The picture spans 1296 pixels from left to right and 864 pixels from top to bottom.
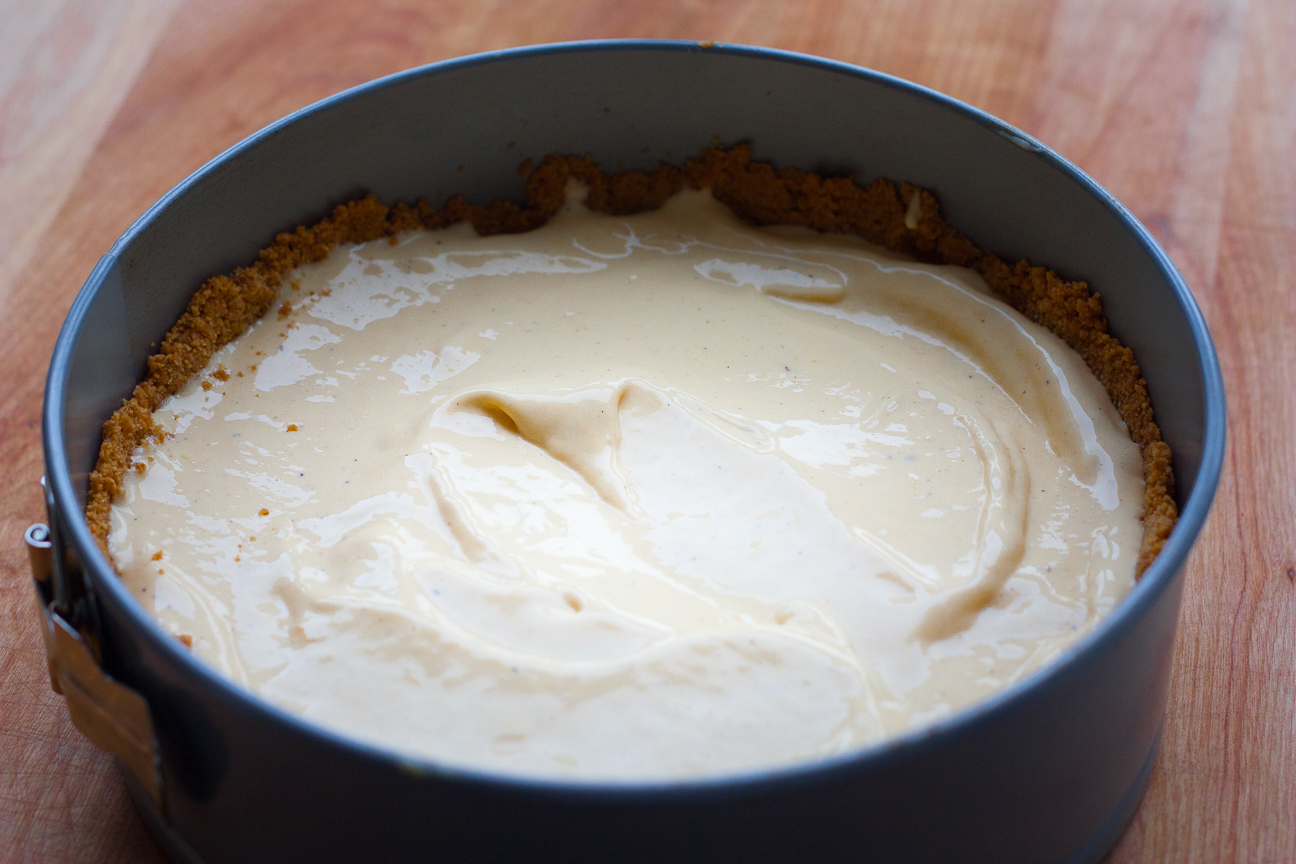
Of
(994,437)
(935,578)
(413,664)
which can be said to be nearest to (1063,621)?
(935,578)

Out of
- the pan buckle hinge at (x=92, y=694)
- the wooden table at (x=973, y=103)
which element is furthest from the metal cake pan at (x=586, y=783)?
the wooden table at (x=973, y=103)

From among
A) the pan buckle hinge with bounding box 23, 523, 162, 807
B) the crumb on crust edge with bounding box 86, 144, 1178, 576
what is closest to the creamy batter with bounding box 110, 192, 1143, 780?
the crumb on crust edge with bounding box 86, 144, 1178, 576

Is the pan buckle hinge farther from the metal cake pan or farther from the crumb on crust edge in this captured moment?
the crumb on crust edge

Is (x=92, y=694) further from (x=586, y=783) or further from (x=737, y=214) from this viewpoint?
(x=737, y=214)

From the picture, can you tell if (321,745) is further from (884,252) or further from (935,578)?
(884,252)

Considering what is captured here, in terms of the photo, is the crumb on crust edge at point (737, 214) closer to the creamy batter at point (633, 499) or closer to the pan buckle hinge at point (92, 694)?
the creamy batter at point (633, 499)

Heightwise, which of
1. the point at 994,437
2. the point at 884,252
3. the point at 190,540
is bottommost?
the point at 190,540
